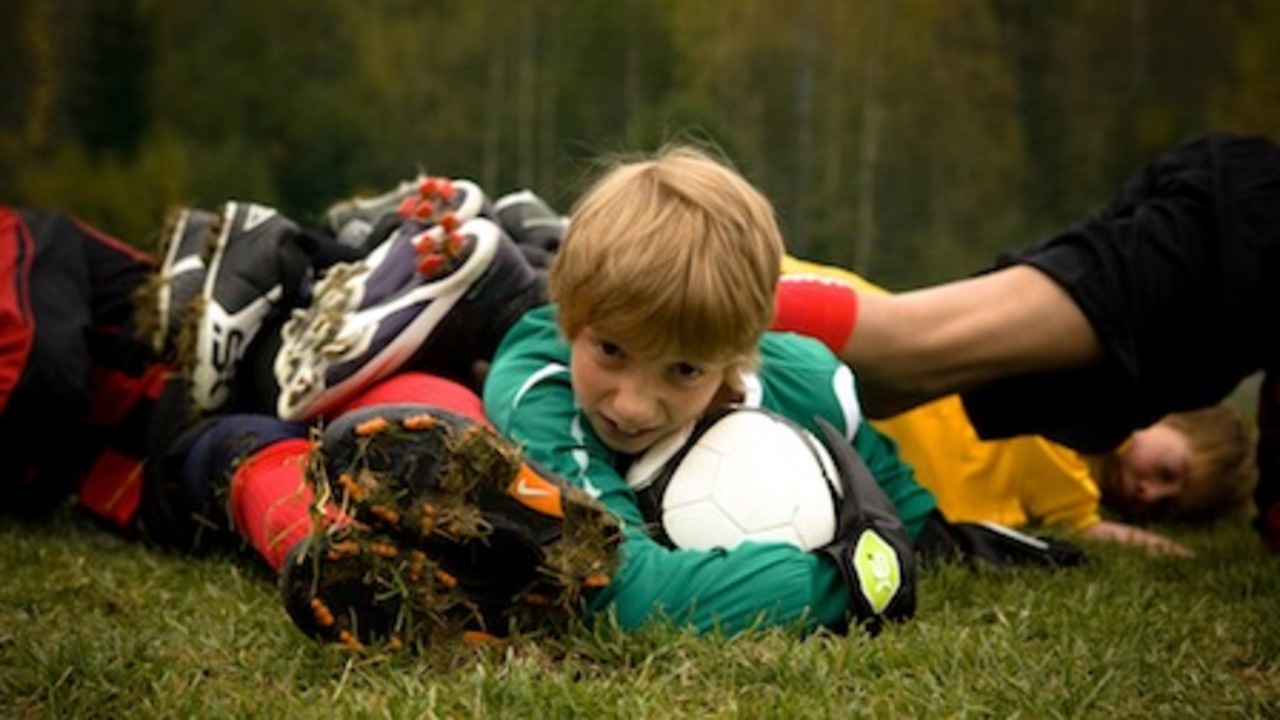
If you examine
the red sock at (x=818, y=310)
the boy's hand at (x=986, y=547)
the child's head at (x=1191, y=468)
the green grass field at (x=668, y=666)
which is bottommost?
the child's head at (x=1191, y=468)

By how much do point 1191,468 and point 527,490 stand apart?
240 cm

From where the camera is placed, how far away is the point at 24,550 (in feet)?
8.60

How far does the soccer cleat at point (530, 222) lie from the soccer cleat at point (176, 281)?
1.82 ft

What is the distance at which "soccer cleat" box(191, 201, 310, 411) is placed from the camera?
2662 mm

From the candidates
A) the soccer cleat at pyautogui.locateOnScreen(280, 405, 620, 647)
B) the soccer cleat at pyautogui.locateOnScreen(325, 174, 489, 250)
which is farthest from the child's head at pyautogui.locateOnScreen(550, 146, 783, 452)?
the soccer cleat at pyautogui.locateOnScreen(325, 174, 489, 250)

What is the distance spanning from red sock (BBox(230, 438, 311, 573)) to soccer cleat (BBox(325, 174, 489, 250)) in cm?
44

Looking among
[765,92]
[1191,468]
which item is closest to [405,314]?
[1191,468]

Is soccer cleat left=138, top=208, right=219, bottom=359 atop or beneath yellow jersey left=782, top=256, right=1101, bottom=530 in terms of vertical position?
atop

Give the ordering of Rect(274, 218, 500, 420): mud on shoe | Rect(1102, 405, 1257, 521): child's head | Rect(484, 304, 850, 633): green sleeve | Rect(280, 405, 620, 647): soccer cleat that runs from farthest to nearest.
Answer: Rect(1102, 405, 1257, 521): child's head, Rect(274, 218, 500, 420): mud on shoe, Rect(484, 304, 850, 633): green sleeve, Rect(280, 405, 620, 647): soccer cleat

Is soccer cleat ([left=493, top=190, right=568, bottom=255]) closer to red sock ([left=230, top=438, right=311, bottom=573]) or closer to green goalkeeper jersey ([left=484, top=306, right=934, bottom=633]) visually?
green goalkeeper jersey ([left=484, top=306, right=934, bottom=633])

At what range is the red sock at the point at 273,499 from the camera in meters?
2.17

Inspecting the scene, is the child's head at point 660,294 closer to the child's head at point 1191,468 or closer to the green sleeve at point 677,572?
the green sleeve at point 677,572

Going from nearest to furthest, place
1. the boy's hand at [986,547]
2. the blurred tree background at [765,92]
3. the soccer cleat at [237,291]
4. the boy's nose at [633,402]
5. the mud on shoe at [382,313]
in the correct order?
1. the boy's nose at [633,402]
2. the mud on shoe at [382,313]
3. the boy's hand at [986,547]
4. the soccer cleat at [237,291]
5. the blurred tree background at [765,92]

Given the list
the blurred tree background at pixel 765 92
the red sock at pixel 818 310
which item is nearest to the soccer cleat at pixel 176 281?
the red sock at pixel 818 310
